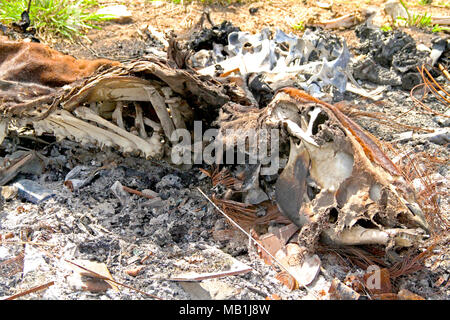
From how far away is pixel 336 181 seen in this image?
2.85 metres

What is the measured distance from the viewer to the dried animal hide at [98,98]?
334 centimetres

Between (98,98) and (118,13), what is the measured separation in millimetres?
3972

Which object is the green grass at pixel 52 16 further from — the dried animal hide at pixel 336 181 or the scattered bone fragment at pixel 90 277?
the scattered bone fragment at pixel 90 277

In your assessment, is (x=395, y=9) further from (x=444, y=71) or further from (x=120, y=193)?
(x=120, y=193)

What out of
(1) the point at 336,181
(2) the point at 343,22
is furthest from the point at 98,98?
(2) the point at 343,22

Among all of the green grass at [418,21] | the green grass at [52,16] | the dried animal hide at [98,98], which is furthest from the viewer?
the green grass at [418,21]

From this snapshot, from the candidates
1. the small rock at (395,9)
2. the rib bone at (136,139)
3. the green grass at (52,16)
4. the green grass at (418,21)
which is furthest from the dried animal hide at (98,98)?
the small rock at (395,9)

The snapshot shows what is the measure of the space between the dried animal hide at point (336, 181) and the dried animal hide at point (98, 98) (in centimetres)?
54

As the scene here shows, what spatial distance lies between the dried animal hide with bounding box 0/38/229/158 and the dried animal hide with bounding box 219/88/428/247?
54 centimetres

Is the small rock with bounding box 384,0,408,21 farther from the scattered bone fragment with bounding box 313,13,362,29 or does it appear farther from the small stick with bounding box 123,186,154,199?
the small stick with bounding box 123,186,154,199

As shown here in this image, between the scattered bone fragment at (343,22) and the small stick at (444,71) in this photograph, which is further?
the scattered bone fragment at (343,22)

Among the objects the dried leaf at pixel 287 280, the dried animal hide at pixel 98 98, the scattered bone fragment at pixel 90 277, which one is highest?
the dried animal hide at pixel 98 98

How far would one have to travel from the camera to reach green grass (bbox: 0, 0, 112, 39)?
6289 millimetres
